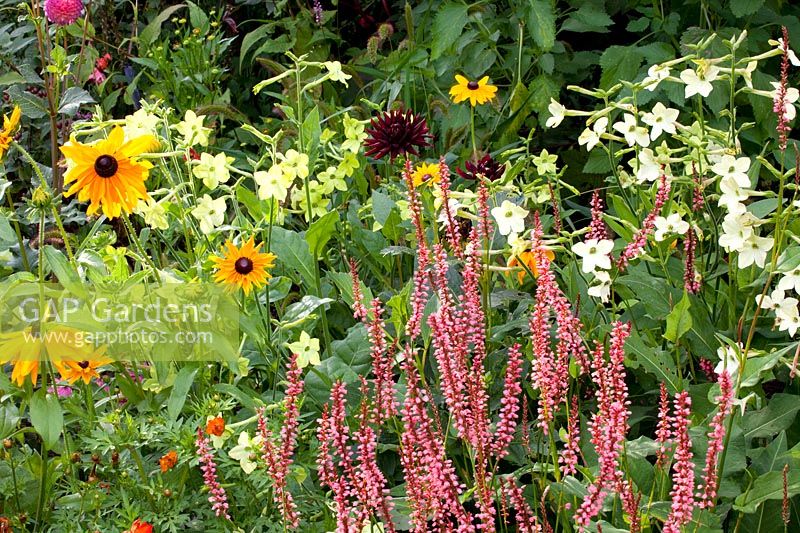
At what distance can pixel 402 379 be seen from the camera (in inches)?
78.0

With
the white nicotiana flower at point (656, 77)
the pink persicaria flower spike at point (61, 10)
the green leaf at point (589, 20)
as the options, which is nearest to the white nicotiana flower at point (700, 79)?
the white nicotiana flower at point (656, 77)

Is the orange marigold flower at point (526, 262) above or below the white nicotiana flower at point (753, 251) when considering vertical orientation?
below

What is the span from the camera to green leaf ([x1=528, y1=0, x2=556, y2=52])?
3.09 meters

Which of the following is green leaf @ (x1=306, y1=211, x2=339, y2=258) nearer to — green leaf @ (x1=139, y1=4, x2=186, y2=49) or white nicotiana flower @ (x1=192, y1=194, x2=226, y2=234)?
white nicotiana flower @ (x1=192, y1=194, x2=226, y2=234)

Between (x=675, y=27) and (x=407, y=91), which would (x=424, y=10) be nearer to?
(x=407, y=91)

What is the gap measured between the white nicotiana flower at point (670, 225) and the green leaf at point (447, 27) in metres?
1.35

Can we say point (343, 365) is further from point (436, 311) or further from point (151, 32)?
point (151, 32)

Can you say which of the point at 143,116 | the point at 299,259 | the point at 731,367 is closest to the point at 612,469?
the point at 731,367

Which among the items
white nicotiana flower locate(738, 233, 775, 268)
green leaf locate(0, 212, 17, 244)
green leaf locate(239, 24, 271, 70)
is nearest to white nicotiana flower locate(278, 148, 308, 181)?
green leaf locate(0, 212, 17, 244)

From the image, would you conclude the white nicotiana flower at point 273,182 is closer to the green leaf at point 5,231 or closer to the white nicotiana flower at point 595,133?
the green leaf at point 5,231

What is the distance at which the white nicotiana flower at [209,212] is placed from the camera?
2146 millimetres

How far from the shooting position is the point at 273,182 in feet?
6.68

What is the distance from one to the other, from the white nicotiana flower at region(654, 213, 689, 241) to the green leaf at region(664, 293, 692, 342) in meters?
0.13

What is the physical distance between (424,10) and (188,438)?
238 centimetres
